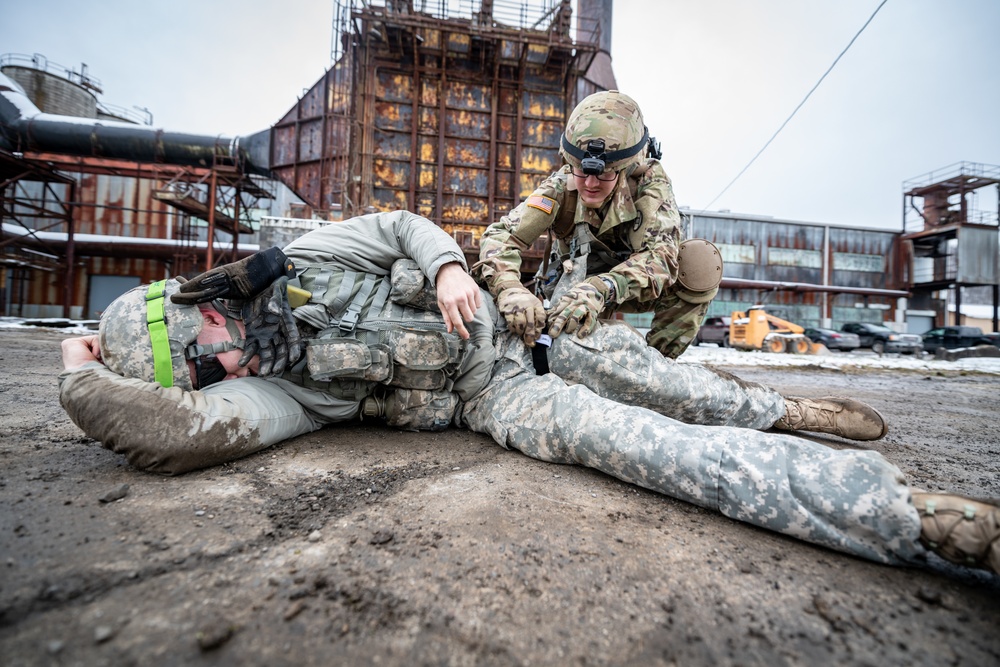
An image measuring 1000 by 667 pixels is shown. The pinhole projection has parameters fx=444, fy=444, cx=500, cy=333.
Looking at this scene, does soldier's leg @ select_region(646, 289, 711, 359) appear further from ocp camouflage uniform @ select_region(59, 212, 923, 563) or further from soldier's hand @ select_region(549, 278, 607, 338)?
soldier's hand @ select_region(549, 278, 607, 338)

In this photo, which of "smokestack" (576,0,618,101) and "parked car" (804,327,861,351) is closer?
"smokestack" (576,0,618,101)

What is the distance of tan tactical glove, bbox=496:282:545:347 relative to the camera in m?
1.63

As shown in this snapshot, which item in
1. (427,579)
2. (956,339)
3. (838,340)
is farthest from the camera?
(838,340)

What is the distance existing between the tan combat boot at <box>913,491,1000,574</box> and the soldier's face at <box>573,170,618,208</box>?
63.1 inches

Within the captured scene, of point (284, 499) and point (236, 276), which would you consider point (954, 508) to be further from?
point (236, 276)

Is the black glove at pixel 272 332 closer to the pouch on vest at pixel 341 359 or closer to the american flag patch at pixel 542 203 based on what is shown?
the pouch on vest at pixel 341 359

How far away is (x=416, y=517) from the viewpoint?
41.1 inches

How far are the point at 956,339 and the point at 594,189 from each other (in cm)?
1567

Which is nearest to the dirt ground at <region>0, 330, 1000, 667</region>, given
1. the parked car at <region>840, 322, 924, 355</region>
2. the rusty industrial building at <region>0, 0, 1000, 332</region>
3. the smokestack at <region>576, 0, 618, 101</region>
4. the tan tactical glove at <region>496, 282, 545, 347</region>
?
the tan tactical glove at <region>496, 282, 545, 347</region>

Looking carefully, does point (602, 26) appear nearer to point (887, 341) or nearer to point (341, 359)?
point (887, 341)

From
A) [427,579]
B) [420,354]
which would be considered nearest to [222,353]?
[420,354]

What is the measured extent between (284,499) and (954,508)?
1417mm

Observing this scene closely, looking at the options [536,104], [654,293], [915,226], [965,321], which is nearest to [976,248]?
[915,226]

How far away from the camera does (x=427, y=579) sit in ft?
2.62
